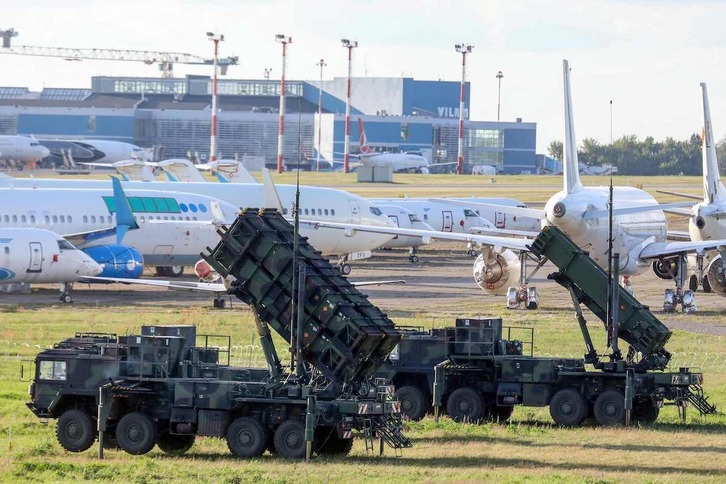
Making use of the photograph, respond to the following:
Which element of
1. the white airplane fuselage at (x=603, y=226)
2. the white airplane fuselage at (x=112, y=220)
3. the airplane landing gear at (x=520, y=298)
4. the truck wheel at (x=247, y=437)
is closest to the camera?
the truck wheel at (x=247, y=437)

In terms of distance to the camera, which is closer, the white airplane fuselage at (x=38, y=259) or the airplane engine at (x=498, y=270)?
the white airplane fuselage at (x=38, y=259)

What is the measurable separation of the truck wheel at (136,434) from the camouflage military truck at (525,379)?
6.08 meters

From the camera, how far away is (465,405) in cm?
2966

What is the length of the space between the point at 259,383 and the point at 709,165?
40484 mm

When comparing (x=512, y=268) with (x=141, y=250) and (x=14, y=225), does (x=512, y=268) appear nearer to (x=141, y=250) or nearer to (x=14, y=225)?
(x=141, y=250)

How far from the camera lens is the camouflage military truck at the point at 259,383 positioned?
2430 cm

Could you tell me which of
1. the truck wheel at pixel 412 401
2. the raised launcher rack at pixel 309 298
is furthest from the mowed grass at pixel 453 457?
the raised launcher rack at pixel 309 298

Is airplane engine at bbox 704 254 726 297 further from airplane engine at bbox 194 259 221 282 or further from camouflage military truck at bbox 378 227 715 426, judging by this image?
camouflage military truck at bbox 378 227 715 426

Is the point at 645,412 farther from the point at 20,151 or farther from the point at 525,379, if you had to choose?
the point at 20,151

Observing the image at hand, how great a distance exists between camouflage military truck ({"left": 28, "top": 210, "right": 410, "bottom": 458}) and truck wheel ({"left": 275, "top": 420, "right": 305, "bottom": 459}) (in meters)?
0.02

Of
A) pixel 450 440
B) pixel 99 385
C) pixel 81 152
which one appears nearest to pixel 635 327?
pixel 450 440

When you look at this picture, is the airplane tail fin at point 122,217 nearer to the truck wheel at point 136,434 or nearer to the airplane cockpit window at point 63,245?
the airplane cockpit window at point 63,245

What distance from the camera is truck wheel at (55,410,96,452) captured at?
2497 centimetres

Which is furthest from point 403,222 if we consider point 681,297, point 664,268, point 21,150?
point 21,150
